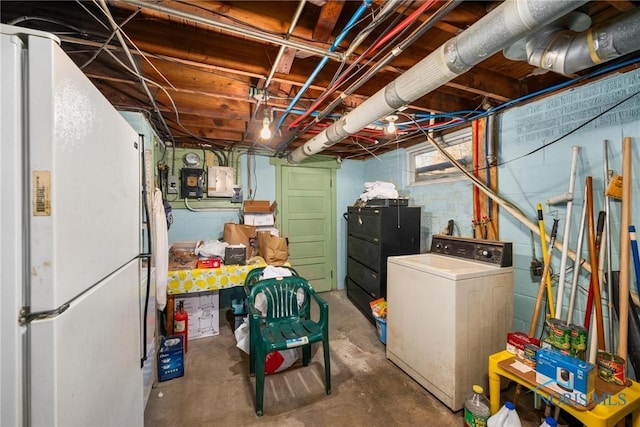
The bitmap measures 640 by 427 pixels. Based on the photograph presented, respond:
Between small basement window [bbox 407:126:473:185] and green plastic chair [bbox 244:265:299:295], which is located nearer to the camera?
green plastic chair [bbox 244:265:299:295]

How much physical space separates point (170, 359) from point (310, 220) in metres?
2.49

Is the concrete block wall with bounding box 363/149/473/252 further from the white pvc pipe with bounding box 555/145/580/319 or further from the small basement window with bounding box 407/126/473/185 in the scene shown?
the white pvc pipe with bounding box 555/145/580/319

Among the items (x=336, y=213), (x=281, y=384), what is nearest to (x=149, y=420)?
(x=281, y=384)

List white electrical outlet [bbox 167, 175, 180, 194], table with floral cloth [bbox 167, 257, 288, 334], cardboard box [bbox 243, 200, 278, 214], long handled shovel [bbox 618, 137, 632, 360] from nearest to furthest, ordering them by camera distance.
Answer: long handled shovel [bbox 618, 137, 632, 360]
table with floral cloth [bbox 167, 257, 288, 334]
white electrical outlet [bbox 167, 175, 180, 194]
cardboard box [bbox 243, 200, 278, 214]

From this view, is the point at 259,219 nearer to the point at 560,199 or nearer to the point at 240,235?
the point at 240,235

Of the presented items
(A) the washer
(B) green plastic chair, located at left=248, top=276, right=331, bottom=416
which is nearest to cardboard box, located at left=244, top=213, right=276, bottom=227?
(B) green plastic chair, located at left=248, top=276, right=331, bottom=416

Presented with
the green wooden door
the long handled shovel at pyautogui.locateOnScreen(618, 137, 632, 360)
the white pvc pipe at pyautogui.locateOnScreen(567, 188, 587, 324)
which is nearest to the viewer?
the long handled shovel at pyautogui.locateOnScreen(618, 137, 632, 360)

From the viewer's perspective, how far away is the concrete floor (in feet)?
5.60

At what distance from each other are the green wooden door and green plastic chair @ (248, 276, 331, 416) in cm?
167

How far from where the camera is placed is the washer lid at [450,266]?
1.77m

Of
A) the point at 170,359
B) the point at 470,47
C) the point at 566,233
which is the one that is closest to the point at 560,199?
the point at 566,233

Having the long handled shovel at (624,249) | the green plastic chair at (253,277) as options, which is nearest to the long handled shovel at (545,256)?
the long handled shovel at (624,249)

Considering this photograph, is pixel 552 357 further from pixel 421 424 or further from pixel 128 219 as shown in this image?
pixel 128 219

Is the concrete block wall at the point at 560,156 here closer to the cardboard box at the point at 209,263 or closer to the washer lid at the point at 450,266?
the washer lid at the point at 450,266
